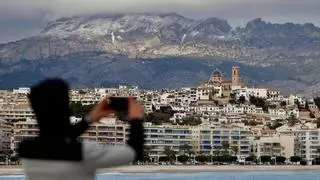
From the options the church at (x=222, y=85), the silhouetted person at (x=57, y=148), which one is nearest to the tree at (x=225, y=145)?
the church at (x=222, y=85)

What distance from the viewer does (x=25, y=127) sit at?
90750 mm

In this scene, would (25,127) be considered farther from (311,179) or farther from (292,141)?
(311,179)

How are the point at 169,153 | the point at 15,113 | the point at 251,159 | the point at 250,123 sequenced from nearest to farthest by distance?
the point at 169,153, the point at 251,159, the point at 15,113, the point at 250,123

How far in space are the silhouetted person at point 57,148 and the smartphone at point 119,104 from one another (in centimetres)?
14

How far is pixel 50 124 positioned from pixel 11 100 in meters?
133

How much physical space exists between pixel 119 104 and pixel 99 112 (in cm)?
7

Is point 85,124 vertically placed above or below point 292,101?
below

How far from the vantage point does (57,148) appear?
298 cm

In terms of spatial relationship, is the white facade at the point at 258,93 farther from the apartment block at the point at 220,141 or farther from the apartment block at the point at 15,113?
the apartment block at the point at 220,141

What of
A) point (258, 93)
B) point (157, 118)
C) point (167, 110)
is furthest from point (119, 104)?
point (258, 93)

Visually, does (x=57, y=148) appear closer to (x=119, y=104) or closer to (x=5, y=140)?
(x=119, y=104)

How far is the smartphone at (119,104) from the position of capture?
125 inches

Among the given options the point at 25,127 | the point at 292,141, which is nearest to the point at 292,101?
the point at 292,141

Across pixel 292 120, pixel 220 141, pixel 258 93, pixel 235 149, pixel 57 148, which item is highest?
pixel 258 93
